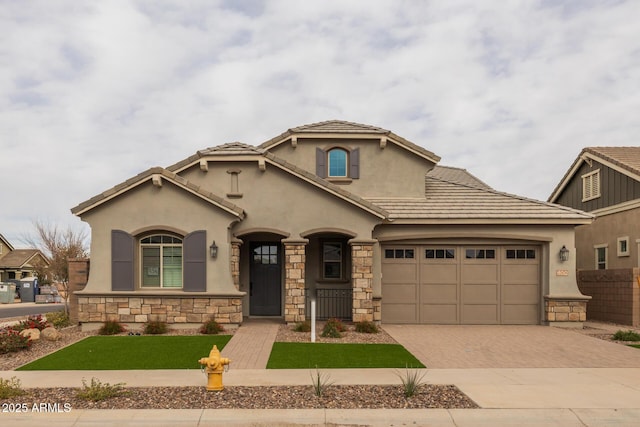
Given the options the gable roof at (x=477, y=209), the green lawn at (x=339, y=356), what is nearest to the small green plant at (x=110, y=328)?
the green lawn at (x=339, y=356)

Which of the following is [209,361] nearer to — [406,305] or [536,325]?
[406,305]

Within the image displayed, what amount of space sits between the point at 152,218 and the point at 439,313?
9036 mm

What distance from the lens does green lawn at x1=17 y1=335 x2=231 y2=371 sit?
959 cm

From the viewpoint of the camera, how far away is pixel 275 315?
16.3 m

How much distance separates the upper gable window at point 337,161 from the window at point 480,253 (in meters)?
4.92

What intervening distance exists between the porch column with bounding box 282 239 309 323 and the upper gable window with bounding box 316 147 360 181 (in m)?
3.40

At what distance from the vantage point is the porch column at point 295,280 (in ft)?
47.8

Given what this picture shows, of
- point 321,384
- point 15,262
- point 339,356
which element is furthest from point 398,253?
point 15,262

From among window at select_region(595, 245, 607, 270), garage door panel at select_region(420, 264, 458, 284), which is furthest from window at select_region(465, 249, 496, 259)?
window at select_region(595, 245, 607, 270)

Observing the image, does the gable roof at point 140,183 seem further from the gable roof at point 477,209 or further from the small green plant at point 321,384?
the small green plant at point 321,384

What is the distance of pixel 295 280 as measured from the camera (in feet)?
48.0

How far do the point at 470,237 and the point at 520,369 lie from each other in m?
6.72

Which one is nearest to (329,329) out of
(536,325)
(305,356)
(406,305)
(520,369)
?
(305,356)

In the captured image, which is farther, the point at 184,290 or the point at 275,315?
the point at 275,315
